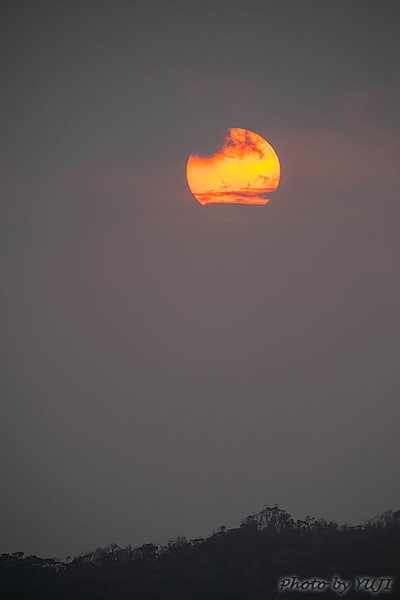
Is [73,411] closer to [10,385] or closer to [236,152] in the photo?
[10,385]

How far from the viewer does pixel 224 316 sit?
196 meters

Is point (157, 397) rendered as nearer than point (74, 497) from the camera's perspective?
No

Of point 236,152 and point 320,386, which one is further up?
point 236,152

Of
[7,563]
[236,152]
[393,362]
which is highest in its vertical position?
[236,152]

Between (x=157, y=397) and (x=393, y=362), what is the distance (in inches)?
2427

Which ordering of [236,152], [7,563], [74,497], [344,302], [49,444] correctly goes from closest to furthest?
1. [7,563]
2. [236,152]
3. [74,497]
4. [49,444]
5. [344,302]

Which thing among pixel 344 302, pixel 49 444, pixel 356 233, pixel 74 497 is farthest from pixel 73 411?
pixel 356 233

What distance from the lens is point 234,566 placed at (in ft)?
109

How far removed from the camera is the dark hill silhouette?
1183 inches

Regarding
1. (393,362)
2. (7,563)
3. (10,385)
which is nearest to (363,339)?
(393,362)

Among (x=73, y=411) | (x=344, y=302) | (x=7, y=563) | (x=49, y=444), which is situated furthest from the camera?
(x=344, y=302)

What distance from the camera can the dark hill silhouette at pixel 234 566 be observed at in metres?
30.0

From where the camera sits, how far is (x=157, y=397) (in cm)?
17525

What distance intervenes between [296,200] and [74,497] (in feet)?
325
